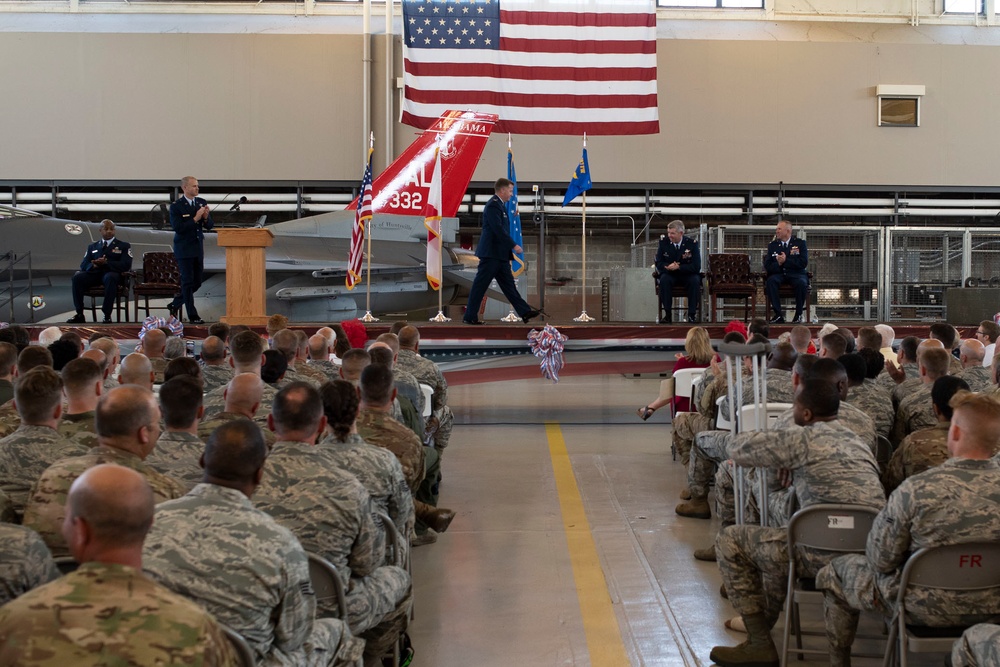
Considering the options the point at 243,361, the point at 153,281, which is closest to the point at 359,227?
the point at 153,281

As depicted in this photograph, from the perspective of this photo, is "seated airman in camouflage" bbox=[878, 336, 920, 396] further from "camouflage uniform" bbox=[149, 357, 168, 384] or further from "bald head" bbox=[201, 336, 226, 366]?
"camouflage uniform" bbox=[149, 357, 168, 384]

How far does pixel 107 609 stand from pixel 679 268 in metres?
10.2

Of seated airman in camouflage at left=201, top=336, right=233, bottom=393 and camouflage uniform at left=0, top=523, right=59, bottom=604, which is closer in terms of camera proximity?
camouflage uniform at left=0, top=523, right=59, bottom=604

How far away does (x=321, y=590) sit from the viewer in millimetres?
2699

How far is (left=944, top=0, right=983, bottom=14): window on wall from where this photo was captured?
1786 centimetres

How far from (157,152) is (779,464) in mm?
15790

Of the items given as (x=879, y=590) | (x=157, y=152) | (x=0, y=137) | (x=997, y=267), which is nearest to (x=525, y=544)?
(x=879, y=590)

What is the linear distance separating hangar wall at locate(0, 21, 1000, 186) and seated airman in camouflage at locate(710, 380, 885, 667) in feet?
47.6

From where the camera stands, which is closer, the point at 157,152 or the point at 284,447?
the point at 284,447

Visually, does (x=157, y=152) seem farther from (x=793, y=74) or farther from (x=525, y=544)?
(x=525, y=544)

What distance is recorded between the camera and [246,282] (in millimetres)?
9922

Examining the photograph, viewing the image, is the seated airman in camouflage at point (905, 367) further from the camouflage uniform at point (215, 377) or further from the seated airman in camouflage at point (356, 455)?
the camouflage uniform at point (215, 377)

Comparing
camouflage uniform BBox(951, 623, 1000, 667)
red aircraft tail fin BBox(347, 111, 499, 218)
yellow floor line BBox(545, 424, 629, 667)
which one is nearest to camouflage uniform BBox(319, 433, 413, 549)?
yellow floor line BBox(545, 424, 629, 667)

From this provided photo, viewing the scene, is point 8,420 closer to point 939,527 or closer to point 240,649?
point 240,649
